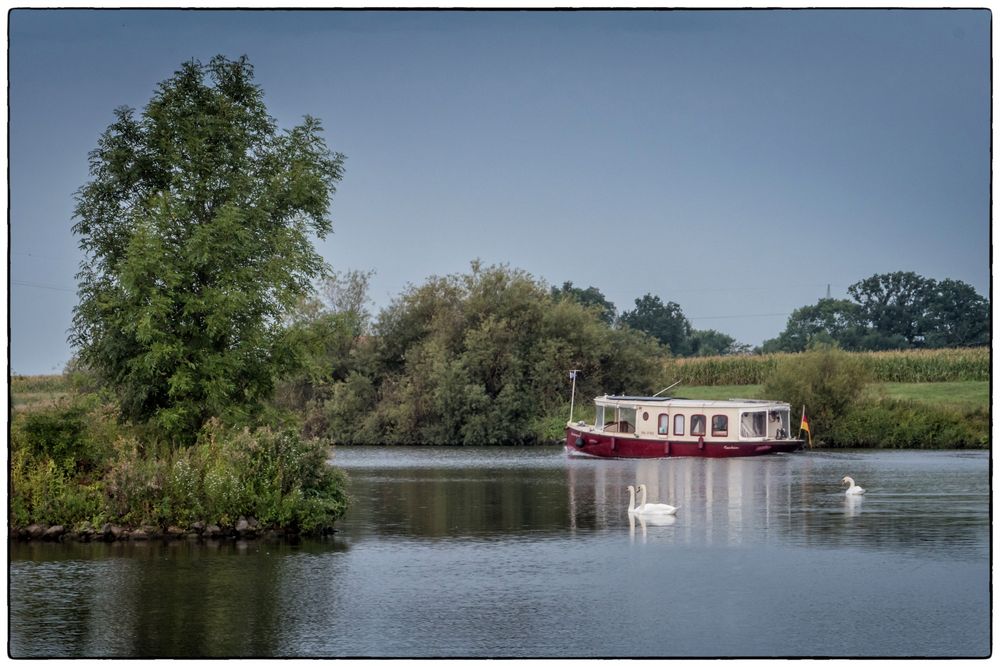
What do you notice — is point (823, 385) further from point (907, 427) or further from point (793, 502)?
point (793, 502)

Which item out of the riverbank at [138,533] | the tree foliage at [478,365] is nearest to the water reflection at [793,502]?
the riverbank at [138,533]

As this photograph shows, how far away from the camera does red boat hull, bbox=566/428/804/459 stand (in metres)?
48.2

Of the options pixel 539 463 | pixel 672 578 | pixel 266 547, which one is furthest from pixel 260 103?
pixel 539 463

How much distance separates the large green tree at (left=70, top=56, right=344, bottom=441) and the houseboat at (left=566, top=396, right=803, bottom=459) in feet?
76.9

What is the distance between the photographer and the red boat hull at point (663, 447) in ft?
158

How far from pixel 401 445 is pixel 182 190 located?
125 feet

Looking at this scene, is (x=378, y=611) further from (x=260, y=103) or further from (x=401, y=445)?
(x=401, y=445)

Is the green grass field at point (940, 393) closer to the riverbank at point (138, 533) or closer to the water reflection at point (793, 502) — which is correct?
the water reflection at point (793, 502)

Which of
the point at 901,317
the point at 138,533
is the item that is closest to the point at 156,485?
the point at 138,533

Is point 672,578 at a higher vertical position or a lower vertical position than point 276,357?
lower

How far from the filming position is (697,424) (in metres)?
49.2

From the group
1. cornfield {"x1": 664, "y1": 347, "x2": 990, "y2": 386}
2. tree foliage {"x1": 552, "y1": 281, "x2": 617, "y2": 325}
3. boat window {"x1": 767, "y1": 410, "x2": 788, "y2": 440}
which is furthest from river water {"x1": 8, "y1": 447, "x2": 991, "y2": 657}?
tree foliage {"x1": 552, "y1": 281, "x2": 617, "y2": 325}

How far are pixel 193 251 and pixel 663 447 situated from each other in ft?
85.8

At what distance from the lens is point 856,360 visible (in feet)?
183
